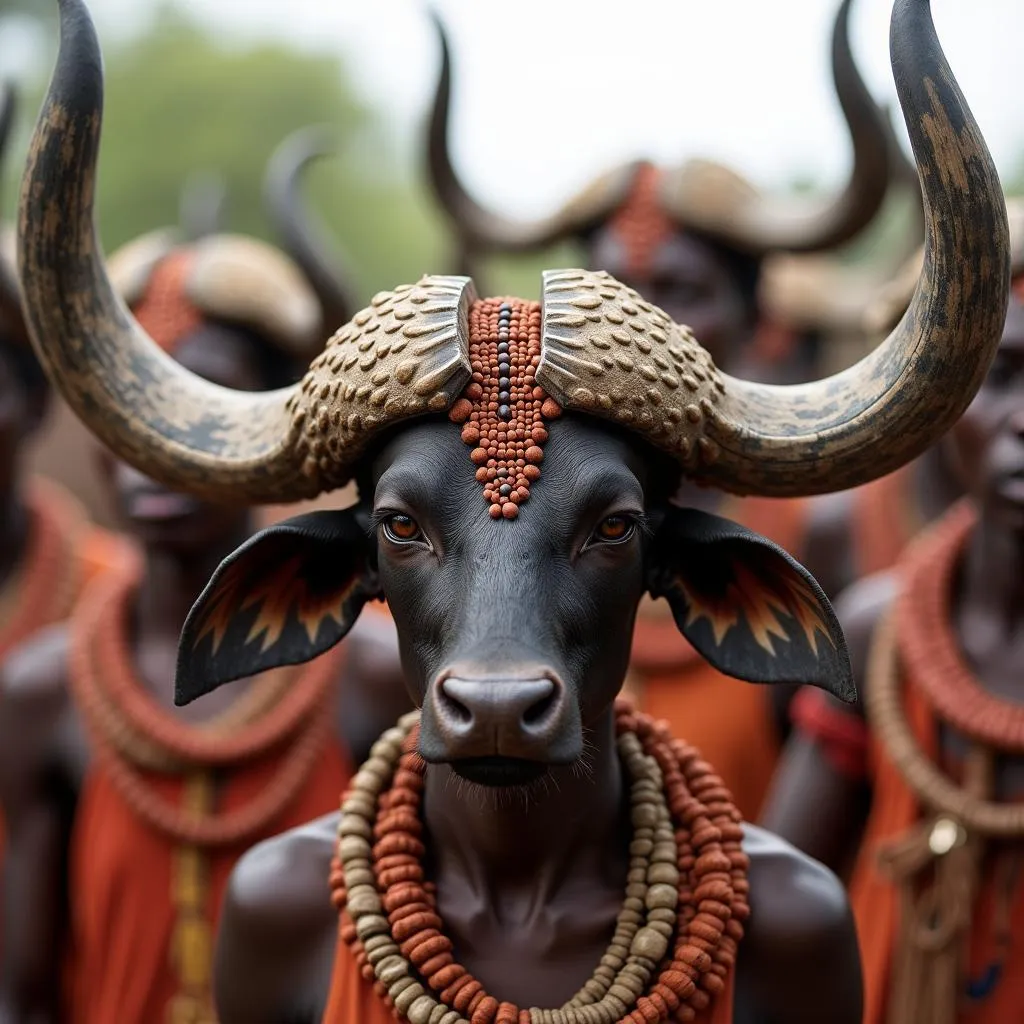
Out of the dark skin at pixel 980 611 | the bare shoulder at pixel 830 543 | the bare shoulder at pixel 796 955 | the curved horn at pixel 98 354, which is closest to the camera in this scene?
the curved horn at pixel 98 354

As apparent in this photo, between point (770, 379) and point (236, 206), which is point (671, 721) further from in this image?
point (236, 206)

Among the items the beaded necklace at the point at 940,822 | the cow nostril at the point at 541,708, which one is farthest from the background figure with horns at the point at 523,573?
the beaded necklace at the point at 940,822

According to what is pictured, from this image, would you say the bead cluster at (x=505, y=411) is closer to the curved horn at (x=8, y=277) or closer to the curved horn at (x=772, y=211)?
the curved horn at (x=8, y=277)

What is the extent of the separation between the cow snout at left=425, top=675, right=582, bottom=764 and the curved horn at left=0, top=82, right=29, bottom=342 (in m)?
3.36

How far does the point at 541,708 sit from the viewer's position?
2.57 m

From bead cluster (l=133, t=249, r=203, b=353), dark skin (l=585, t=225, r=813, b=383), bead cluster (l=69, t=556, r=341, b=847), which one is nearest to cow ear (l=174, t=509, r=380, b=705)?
bead cluster (l=69, t=556, r=341, b=847)

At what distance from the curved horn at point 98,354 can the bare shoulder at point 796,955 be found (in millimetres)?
1121

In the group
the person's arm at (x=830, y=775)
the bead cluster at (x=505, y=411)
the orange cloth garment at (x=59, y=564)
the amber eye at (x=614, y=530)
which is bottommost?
the orange cloth garment at (x=59, y=564)

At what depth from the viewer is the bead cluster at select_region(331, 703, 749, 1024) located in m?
2.86

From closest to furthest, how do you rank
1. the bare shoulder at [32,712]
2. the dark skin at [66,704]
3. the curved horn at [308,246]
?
the dark skin at [66,704], the bare shoulder at [32,712], the curved horn at [308,246]

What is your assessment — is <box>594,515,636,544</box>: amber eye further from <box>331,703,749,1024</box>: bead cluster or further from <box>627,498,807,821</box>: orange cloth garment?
<box>627,498,807,821</box>: orange cloth garment

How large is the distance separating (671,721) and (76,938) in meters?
1.95

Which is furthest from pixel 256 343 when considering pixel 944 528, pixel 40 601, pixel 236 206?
pixel 236 206

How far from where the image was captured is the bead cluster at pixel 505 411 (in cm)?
277
